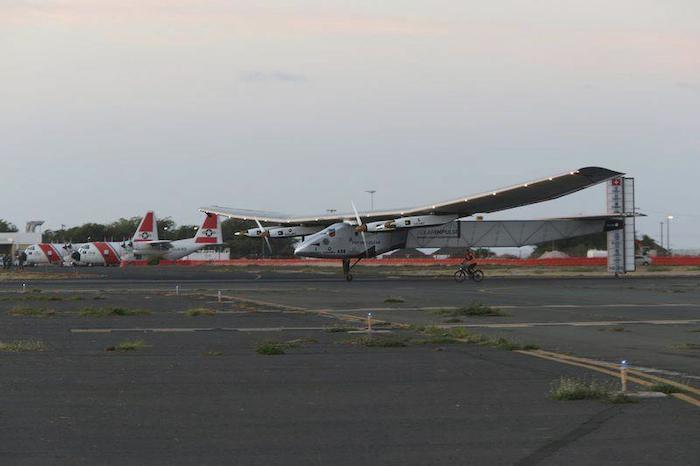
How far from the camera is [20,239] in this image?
442ft

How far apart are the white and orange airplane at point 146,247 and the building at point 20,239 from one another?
98.3 ft

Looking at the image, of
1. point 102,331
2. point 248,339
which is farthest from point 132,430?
point 102,331

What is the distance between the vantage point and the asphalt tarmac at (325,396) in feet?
27.7

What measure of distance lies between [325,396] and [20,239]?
5176 inches

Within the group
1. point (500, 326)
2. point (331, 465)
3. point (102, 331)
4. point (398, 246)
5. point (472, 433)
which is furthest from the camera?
point (398, 246)

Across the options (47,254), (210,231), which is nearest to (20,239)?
(47,254)

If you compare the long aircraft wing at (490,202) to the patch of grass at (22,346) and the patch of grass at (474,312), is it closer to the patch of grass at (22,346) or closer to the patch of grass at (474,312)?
the patch of grass at (474,312)

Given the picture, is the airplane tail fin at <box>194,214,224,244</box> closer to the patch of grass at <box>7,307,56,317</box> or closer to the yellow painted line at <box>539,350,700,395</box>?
the patch of grass at <box>7,307,56,317</box>

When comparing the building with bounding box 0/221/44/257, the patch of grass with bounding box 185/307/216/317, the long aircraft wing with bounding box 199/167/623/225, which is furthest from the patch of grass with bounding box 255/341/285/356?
the building with bounding box 0/221/44/257

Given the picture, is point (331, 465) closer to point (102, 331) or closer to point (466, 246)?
point (102, 331)

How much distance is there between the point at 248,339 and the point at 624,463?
13047mm

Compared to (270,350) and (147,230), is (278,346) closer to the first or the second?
(270,350)

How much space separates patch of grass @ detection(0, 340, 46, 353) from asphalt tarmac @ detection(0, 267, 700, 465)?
43 cm

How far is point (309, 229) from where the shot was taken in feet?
202
